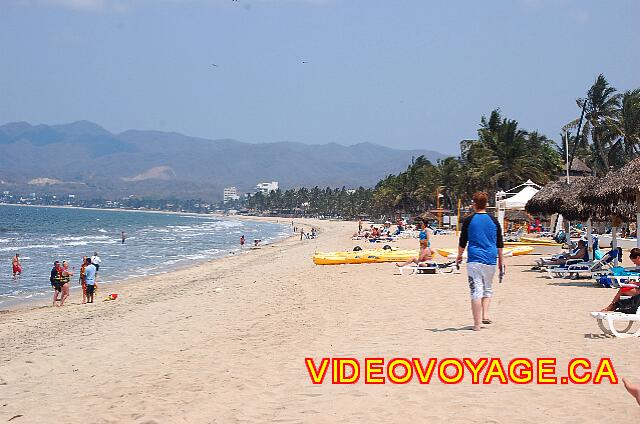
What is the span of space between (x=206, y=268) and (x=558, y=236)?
15.2 meters

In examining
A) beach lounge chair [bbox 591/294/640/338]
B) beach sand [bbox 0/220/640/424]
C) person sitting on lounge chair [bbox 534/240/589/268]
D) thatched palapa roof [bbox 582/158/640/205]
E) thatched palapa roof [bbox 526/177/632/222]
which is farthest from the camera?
person sitting on lounge chair [bbox 534/240/589/268]

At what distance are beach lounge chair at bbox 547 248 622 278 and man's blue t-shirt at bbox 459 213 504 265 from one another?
6.62 meters

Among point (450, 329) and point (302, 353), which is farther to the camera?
point (450, 329)

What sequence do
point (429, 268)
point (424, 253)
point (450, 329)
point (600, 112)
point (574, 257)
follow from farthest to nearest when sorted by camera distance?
1. point (600, 112)
2. point (424, 253)
3. point (429, 268)
4. point (574, 257)
5. point (450, 329)

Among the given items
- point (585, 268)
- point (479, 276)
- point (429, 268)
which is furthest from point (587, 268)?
point (479, 276)

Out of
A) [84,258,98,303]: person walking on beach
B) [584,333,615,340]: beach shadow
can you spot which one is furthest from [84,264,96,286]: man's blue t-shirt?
[584,333,615,340]: beach shadow

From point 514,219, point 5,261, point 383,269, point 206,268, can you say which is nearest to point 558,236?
point 383,269

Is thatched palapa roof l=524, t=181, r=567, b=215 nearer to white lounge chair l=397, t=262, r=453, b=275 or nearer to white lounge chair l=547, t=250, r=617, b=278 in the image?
white lounge chair l=547, t=250, r=617, b=278

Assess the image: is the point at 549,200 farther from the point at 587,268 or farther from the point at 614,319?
the point at 614,319

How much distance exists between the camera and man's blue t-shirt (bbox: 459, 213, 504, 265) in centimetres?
706

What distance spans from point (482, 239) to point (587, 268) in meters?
7.25

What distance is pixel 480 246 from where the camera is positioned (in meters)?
7.07

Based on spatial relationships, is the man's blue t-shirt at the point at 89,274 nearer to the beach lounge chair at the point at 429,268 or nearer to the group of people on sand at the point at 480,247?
the beach lounge chair at the point at 429,268

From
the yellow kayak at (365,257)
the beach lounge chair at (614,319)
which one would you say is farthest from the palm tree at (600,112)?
the beach lounge chair at (614,319)
